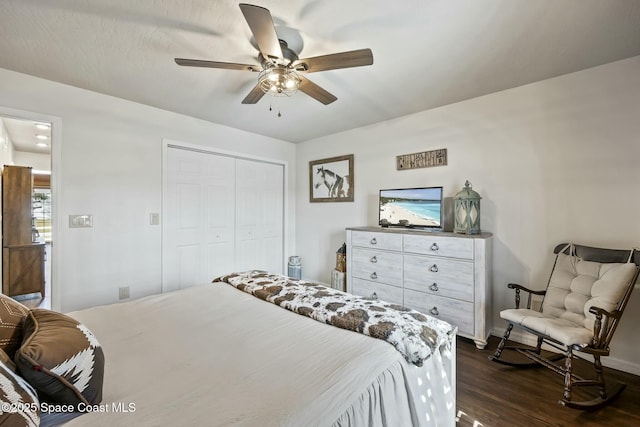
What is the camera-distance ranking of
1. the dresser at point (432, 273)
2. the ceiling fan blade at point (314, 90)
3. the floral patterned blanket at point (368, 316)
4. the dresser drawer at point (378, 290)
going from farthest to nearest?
the dresser drawer at point (378, 290), the dresser at point (432, 273), the ceiling fan blade at point (314, 90), the floral patterned blanket at point (368, 316)

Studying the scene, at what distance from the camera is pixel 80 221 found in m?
2.58

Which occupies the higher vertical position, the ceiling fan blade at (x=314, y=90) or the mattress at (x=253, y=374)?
the ceiling fan blade at (x=314, y=90)

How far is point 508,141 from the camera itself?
2.57 m

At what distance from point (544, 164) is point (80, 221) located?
4423mm

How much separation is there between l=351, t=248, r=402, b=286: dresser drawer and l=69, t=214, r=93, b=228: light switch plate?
9.19 feet

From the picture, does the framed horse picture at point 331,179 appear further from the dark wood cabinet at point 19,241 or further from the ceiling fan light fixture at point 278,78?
the dark wood cabinet at point 19,241

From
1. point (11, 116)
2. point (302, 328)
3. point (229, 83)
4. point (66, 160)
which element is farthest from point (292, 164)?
point (302, 328)

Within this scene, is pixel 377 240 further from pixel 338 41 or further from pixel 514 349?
pixel 338 41

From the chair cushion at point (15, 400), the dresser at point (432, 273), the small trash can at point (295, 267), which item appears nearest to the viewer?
the chair cushion at point (15, 400)

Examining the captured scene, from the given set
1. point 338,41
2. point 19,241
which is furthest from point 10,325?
point 19,241

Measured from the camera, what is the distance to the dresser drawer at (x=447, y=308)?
240 cm

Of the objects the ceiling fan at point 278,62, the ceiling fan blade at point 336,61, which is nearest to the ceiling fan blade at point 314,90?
the ceiling fan at point 278,62

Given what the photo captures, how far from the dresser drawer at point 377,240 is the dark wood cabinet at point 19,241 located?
15.3 ft

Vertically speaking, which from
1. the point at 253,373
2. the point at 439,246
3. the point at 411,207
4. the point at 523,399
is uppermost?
the point at 411,207
